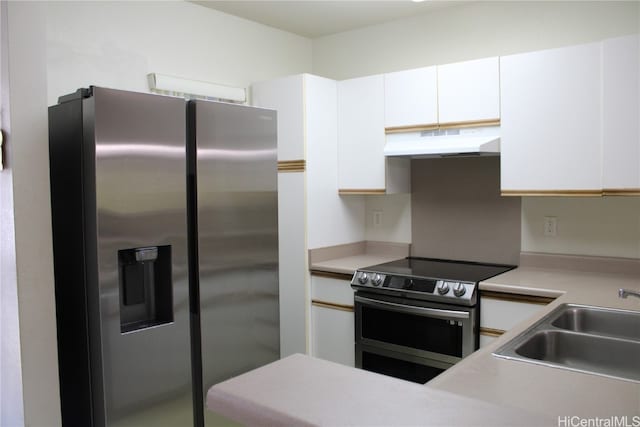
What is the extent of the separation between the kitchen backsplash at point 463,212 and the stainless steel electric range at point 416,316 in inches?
7.0

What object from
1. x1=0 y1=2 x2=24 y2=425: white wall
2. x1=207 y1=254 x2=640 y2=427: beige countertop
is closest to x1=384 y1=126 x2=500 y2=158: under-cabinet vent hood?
x1=207 y1=254 x2=640 y2=427: beige countertop

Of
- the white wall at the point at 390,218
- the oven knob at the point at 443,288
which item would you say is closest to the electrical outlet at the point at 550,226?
the oven knob at the point at 443,288

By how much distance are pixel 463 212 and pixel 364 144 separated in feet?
2.60

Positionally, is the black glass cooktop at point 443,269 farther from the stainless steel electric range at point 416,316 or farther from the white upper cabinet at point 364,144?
the white upper cabinet at point 364,144

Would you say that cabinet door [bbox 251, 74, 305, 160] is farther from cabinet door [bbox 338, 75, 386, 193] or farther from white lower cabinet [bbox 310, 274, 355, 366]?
white lower cabinet [bbox 310, 274, 355, 366]

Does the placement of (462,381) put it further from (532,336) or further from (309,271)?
(309,271)

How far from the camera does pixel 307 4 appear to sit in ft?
10.7

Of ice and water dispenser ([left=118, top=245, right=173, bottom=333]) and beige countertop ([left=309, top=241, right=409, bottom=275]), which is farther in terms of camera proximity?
beige countertop ([left=309, top=241, right=409, bottom=275])

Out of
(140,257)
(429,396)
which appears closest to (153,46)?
(140,257)

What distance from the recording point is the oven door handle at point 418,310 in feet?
8.94

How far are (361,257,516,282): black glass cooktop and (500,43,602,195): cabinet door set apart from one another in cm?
51

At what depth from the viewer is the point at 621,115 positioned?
2.53m

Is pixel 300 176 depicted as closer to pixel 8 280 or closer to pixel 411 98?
pixel 411 98

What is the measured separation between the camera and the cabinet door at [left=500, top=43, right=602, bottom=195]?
2621 mm
